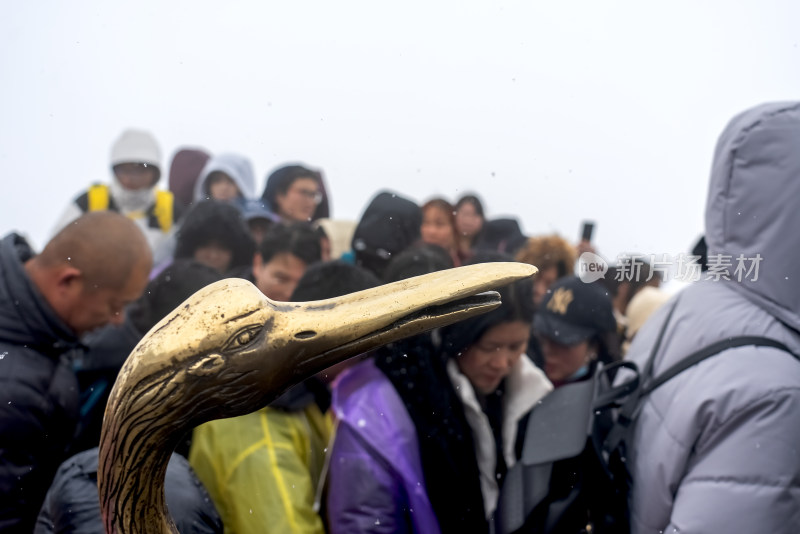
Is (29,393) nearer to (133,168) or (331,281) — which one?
(331,281)

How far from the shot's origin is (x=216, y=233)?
2.34m

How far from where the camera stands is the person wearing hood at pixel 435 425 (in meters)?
1.48

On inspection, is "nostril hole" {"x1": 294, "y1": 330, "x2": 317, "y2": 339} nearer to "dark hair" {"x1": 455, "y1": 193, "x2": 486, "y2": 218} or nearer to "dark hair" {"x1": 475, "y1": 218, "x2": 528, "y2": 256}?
"dark hair" {"x1": 455, "y1": 193, "x2": 486, "y2": 218}

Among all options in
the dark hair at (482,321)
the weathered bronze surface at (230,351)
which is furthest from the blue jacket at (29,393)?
the dark hair at (482,321)

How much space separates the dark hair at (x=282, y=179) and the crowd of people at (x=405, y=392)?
0.56 meters

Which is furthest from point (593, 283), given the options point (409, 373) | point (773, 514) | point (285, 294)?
point (773, 514)

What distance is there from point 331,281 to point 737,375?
0.89 m

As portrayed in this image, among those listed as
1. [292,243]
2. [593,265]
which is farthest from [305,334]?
[292,243]

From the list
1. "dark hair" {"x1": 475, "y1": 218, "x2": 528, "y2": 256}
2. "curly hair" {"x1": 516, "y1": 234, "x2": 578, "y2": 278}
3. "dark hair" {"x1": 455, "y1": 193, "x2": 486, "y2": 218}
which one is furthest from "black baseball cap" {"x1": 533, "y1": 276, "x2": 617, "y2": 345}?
"dark hair" {"x1": 475, "y1": 218, "x2": 528, "y2": 256}

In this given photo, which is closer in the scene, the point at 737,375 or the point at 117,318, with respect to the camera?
the point at 737,375

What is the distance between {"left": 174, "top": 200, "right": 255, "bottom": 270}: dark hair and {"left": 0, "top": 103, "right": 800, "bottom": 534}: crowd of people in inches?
7.2

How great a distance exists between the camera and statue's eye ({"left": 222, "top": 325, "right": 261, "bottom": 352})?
2.97 ft

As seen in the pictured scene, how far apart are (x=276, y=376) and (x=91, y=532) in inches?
20.5

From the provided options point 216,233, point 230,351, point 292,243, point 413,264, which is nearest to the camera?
point 230,351
